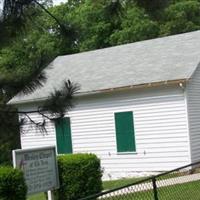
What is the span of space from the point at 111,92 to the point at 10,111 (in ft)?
45.0

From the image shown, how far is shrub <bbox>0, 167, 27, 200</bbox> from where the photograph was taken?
34.6 feet

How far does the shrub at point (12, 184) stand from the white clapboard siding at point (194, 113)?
9.51 meters

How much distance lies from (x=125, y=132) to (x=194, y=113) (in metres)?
2.55

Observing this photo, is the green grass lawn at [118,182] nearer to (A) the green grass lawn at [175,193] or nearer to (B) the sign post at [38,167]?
(A) the green grass lawn at [175,193]

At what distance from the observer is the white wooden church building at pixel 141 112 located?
19.5m

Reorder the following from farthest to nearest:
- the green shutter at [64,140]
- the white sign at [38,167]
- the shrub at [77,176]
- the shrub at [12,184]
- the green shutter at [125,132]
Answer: the green shutter at [64,140]
the green shutter at [125,132]
the shrub at [77,176]
the white sign at [38,167]
the shrub at [12,184]

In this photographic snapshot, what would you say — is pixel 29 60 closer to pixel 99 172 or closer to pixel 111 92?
pixel 99 172

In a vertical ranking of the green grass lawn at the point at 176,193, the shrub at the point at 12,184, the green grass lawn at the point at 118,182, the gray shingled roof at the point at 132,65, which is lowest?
the green grass lawn at the point at 118,182

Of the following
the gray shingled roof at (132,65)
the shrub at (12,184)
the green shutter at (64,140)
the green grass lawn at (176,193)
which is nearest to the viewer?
the green grass lawn at (176,193)

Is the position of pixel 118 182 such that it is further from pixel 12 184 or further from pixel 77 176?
pixel 12 184

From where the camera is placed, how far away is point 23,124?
740cm

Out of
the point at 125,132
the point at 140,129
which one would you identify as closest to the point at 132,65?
the point at 125,132

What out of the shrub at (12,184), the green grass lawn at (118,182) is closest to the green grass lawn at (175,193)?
the shrub at (12,184)

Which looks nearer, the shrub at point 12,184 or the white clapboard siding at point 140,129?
the shrub at point 12,184
